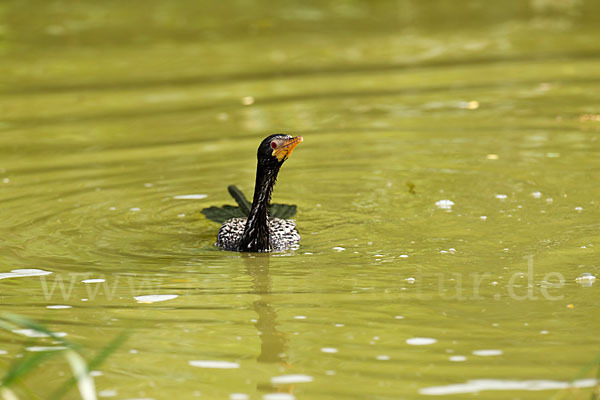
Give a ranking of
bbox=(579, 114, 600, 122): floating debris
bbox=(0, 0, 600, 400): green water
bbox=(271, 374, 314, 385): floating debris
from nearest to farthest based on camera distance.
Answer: bbox=(271, 374, 314, 385): floating debris, bbox=(0, 0, 600, 400): green water, bbox=(579, 114, 600, 122): floating debris

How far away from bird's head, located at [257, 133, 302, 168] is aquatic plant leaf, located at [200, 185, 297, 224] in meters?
1.27

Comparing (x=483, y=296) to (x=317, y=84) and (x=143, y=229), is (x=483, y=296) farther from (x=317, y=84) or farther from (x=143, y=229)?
(x=317, y=84)

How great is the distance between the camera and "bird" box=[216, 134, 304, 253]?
27.5ft

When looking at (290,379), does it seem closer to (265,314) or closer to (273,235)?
(265,314)

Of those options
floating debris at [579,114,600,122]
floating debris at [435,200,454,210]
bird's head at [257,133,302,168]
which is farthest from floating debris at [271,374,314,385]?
floating debris at [579,114,600,122]

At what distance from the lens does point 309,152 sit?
1202cm

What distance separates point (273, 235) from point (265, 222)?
21cm

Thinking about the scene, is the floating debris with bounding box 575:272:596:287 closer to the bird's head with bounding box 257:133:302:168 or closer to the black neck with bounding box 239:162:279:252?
the bird's head with bounding box 257:133:302:168

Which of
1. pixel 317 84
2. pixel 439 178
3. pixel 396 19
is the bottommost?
pixel 439 178

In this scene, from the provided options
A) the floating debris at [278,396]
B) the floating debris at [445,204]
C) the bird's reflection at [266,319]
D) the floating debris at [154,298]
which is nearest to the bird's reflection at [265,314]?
the bird's reflection at [266,319]

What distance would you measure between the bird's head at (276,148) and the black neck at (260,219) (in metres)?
0.13

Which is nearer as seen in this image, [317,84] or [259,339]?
[259,339]

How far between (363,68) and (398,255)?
9183 millimetres

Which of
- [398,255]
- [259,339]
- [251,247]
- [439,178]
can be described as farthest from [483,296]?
[439,178]
